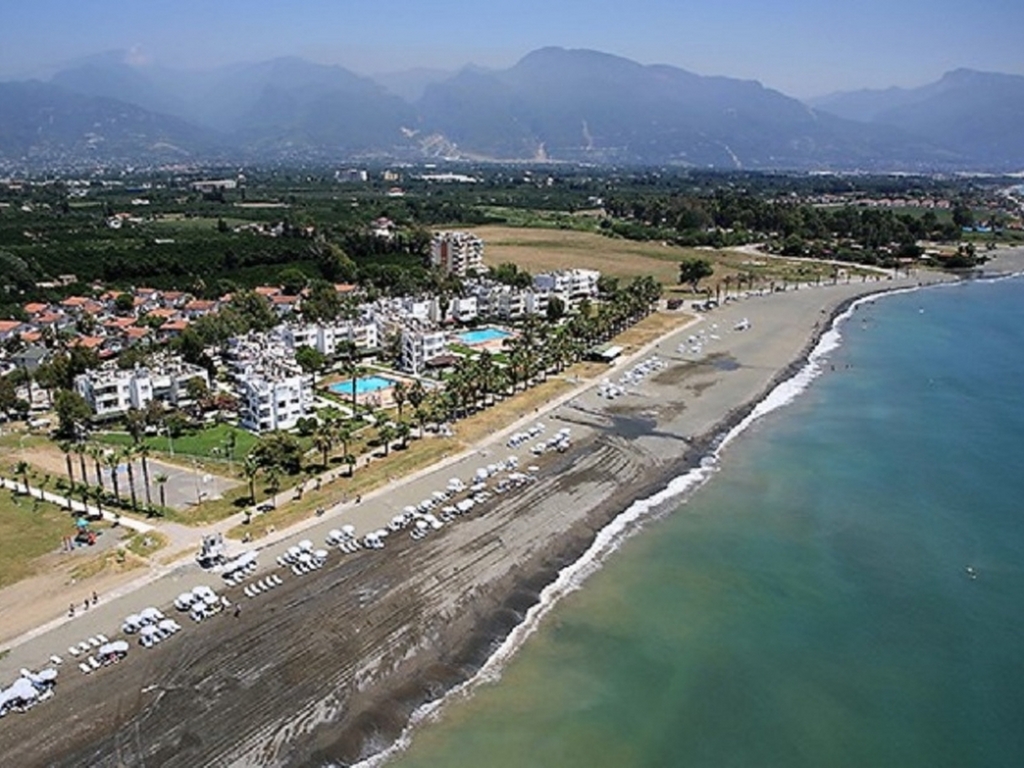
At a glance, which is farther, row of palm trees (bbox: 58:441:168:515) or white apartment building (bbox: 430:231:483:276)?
white apartment building (bbox: 430:231:483:276)

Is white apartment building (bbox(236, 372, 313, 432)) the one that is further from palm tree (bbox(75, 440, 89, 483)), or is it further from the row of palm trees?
palm tree (bbox(75, 440, 89, 483))

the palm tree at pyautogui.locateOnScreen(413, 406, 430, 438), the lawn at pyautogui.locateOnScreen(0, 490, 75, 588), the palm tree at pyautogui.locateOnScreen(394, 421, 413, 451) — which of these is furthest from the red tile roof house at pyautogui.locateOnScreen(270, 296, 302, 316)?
the lawn at pyautogui.locateOnScreen(0, 490, 75, 588)

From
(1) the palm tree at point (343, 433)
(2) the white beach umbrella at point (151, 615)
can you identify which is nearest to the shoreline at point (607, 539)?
(2) the white beach umbrella at point (151, 615)

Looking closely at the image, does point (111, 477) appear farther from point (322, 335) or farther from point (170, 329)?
point (170, 329)

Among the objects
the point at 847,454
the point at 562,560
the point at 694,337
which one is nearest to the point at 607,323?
the point at 694,337

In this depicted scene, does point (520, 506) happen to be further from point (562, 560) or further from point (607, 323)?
point (607, 323)

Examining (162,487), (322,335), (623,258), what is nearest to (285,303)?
(322,335)
